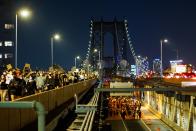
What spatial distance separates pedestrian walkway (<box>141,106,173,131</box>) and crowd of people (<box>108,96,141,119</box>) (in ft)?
6.13

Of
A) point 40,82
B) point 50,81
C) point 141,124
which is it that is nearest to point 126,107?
point 141,124

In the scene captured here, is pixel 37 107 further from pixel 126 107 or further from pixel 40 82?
pixel 126 107

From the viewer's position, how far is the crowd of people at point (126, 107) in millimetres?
89500

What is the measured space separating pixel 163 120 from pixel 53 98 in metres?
57.7

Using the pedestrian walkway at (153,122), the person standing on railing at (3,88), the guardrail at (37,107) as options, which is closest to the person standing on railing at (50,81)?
the person standing on railing at (3,88)

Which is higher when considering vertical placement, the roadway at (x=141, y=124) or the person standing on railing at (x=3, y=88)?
the person standing on railing at (x=3, y=88)

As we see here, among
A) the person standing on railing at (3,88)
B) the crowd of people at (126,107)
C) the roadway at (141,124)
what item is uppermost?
the person standing on railing at (3,88)

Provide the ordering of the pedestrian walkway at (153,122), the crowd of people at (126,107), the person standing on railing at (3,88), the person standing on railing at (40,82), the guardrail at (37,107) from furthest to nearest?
the crowd of people at (126,107) → the pedestrian walkway at (153,122) → the person standing on railing at (40,82) → the person standing on railing at (3,88) → the guardrail at (37,107)

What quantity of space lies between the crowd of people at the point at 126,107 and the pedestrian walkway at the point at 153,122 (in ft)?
6.13

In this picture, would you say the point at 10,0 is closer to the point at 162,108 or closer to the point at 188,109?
the point at 162,108

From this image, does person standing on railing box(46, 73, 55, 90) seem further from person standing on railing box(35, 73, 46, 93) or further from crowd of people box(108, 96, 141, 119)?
crowd of people box(108, 96, 141, 119)

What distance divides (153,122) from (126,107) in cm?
1121

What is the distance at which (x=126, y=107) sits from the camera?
90.4 metres

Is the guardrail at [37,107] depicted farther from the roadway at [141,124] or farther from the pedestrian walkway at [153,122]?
the roadway at [141,124]
